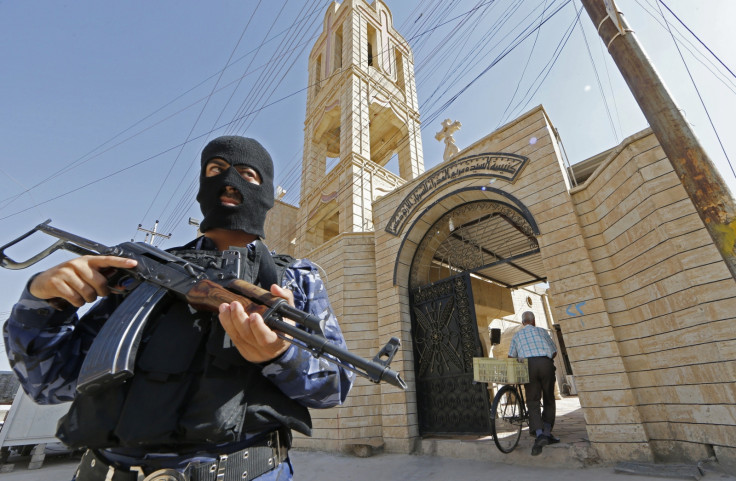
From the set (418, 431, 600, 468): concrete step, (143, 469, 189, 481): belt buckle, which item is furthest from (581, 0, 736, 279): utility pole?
(143, 469, 189, 481): belt buckle

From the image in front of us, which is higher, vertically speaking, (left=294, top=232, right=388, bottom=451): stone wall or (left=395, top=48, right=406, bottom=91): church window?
(left=395, top=48, right=406, bottom=91): church window

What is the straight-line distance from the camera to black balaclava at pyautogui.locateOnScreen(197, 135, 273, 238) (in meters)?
1.69

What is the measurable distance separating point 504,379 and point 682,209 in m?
3.23

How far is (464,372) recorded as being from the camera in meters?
6.34

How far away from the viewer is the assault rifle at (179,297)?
46.7 inches

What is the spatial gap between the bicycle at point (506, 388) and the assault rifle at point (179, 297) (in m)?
4.48

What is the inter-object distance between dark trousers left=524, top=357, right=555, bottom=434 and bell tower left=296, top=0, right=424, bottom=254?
261 inches

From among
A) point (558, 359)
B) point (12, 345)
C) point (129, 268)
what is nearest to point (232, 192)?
point (129, 268)

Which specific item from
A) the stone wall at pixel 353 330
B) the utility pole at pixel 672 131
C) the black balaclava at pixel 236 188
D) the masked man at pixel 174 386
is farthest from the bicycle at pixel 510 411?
the black balaclava at pixel 236 188

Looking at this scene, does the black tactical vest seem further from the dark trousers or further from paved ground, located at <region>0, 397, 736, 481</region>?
the dark trousers

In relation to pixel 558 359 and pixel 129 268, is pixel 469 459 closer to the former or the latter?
pixel 129 268

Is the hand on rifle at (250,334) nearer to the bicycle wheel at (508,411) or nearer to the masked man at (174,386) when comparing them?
the masked man at (174,386)

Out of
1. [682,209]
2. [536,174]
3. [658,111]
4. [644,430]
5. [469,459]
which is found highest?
[536,174]

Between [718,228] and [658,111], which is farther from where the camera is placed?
[658,111]
